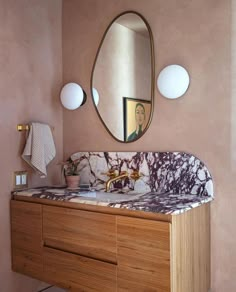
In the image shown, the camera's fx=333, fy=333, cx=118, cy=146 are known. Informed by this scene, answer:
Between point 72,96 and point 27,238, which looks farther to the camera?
point 72,96

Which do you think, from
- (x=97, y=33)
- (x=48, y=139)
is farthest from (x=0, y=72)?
(x=97, y=33)

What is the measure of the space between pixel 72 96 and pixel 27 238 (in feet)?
3.49

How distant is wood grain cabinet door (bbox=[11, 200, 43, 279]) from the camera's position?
7.18 ft

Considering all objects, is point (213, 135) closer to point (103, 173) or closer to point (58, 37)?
point (103, 173)

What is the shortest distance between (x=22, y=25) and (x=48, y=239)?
1536 millimetres

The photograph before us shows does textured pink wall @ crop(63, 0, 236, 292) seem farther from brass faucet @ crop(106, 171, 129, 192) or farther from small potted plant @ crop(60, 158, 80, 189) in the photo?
small potted plant @ crop(60, 158, 80, 189)

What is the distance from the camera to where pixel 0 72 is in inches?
90.6

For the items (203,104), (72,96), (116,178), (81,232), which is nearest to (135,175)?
(116,178)

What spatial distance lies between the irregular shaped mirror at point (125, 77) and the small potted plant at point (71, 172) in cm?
41

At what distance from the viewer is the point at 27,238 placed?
226 cm

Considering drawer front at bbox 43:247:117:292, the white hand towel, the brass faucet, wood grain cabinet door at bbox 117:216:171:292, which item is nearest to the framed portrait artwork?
the brass faucet

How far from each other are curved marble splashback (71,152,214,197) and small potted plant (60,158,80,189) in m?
0.08

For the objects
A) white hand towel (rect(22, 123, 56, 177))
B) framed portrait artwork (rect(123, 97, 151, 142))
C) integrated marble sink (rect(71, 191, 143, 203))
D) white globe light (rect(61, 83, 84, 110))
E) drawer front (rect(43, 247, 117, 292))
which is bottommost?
drawer front (rect(43, 247, 117, 292))

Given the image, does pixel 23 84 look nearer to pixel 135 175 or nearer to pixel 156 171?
pixel 135 175
